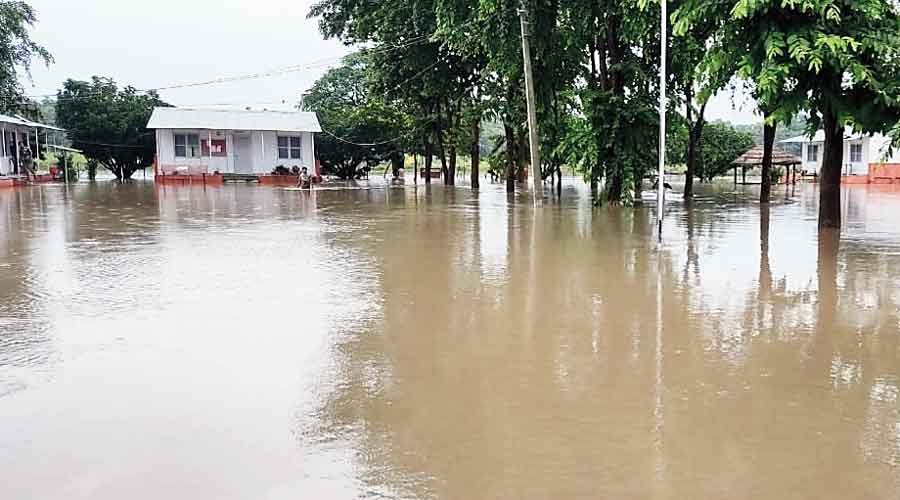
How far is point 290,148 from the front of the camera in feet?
144

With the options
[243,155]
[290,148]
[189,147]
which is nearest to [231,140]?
[243,155]

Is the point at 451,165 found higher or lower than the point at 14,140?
lower

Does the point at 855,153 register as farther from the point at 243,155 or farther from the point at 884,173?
the point at 243,155

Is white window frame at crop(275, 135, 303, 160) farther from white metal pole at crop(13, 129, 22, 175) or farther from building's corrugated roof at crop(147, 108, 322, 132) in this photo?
white metal pole at crop(13, 129, 22, 175)

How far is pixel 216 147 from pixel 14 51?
10.7 meters

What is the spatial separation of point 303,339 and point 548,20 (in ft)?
55.2

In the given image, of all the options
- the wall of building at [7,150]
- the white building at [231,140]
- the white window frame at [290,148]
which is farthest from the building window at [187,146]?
the wall of building at [7,150]

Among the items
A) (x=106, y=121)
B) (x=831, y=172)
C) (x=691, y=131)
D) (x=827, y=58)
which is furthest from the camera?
(x=106, y=121)

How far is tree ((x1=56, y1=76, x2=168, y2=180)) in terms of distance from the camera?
45.1m

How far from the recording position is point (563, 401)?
15.7ft

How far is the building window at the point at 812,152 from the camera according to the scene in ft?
150

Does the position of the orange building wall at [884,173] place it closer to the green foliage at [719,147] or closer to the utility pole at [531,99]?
the green foliage at [719,147]

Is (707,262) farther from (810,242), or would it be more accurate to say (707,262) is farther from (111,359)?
(111,359)

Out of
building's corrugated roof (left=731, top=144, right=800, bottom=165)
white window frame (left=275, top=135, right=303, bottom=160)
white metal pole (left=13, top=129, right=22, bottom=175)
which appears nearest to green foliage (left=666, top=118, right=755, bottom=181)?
building's corrugated roof (left=731, top=144, right=800, bottom=165)
